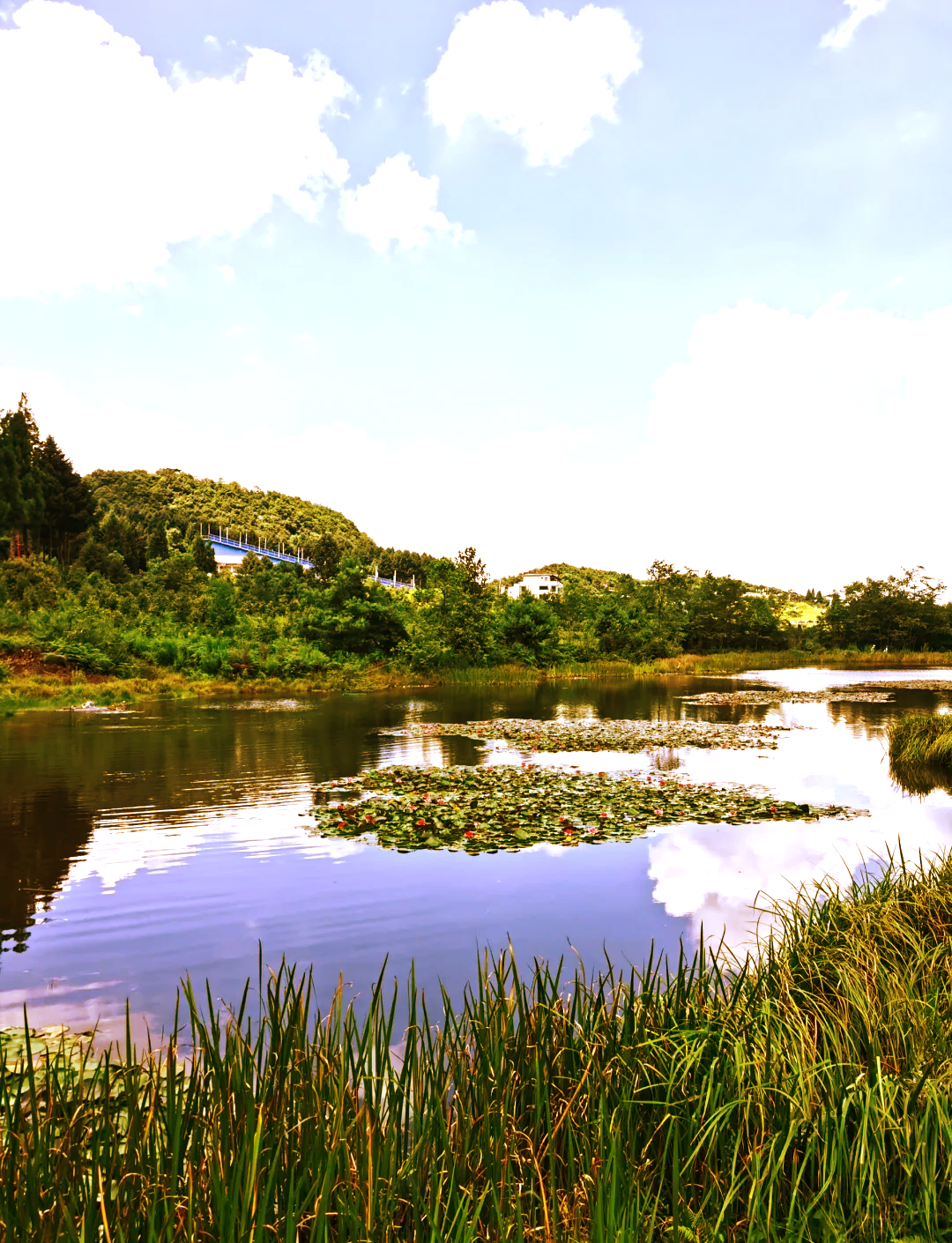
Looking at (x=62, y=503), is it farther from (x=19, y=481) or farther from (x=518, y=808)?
(x=518, y=808)

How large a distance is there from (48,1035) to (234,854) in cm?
475

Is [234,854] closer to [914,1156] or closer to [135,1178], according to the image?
[135,1178]

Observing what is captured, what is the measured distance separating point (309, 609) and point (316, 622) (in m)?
1.66

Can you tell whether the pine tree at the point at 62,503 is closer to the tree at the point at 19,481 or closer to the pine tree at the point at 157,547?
the tree at the point at 19,481

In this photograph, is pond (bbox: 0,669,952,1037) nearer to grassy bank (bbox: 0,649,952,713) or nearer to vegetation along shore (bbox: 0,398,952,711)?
grassy bank (bbox: 0,649,952,713)

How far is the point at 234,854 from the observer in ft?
29.9

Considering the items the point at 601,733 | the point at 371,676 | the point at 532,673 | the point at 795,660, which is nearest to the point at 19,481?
the point at 371,676

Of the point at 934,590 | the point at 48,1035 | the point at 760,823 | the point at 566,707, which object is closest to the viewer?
the point at 48,1035

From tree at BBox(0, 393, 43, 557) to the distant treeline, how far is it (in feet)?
0.33

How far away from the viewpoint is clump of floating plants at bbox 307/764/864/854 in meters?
9.81

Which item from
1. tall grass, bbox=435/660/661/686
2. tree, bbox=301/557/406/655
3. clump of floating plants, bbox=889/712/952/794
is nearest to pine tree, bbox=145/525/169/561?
tree, bbox=301/557/406/655

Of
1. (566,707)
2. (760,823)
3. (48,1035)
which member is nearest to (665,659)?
(566,707)

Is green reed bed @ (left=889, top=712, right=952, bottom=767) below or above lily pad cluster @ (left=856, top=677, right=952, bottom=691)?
above

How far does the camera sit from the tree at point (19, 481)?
41438 millimetres
